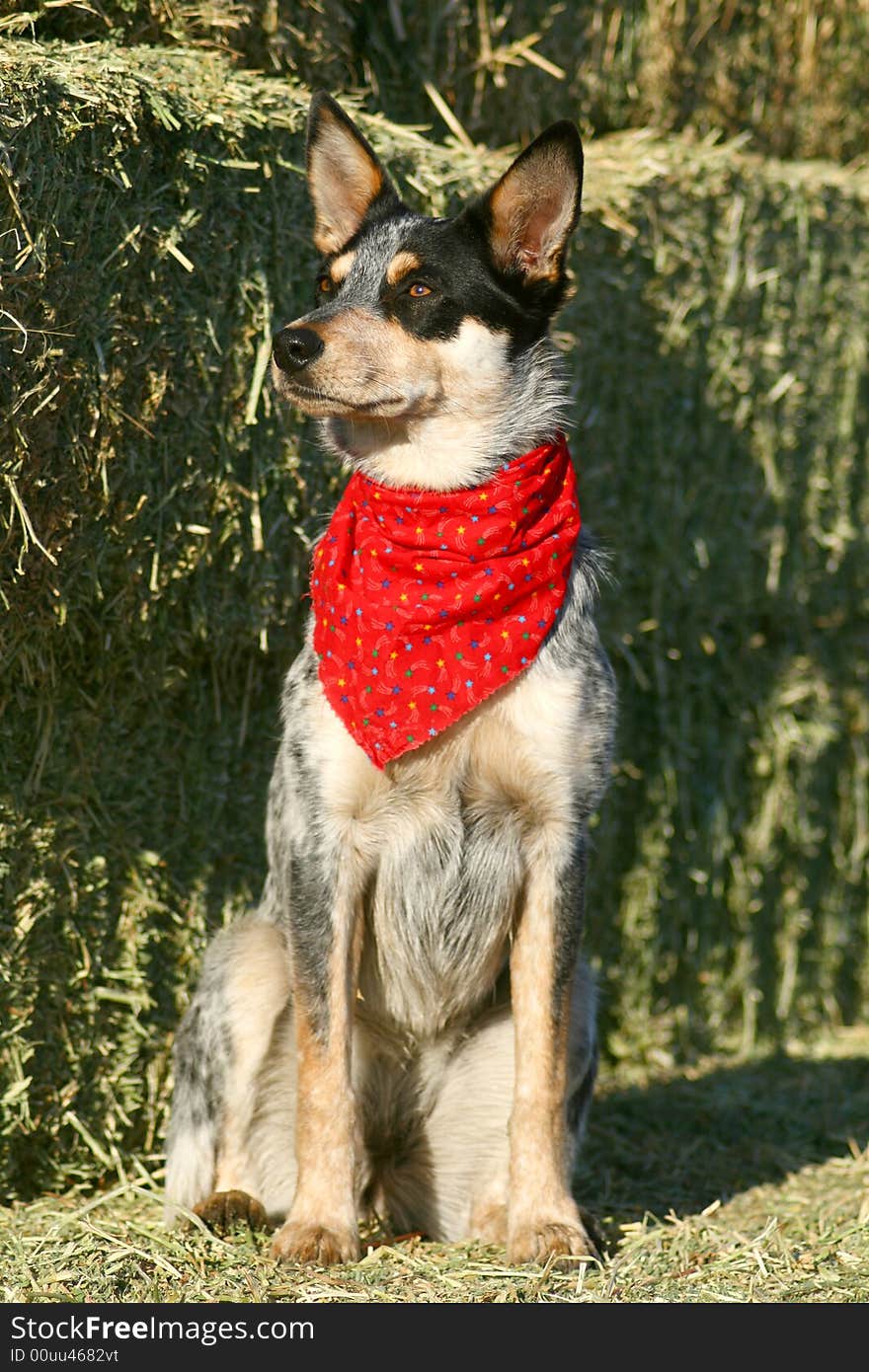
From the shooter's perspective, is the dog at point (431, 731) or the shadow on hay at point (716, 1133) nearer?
the dog at point (431, 731)

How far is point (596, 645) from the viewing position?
3.80 meters

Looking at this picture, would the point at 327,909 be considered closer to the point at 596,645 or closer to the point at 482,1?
the point at 596,645

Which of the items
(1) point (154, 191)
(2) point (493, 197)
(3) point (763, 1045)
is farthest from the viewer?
(3) point (763, 1045)

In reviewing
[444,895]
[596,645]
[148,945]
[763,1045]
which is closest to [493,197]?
[596,645]

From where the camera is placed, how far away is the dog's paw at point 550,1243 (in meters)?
3.45

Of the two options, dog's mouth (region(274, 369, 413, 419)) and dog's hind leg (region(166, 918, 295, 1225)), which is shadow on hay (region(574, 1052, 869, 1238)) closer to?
dog's hind leg (region(166, 918, 295, 1225))

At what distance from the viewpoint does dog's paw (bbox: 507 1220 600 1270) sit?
3.45 metres

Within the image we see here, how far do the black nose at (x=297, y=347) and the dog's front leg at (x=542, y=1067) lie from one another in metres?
1.22

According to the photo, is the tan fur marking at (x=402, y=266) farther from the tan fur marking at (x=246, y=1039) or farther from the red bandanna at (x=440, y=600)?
the tan fur marking at (x=246, y=1039)

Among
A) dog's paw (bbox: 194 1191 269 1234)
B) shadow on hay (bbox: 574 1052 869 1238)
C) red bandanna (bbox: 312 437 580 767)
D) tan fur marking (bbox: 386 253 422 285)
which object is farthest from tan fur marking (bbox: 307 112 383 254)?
shadow on hay (bbox: 574 1052 869 1238)

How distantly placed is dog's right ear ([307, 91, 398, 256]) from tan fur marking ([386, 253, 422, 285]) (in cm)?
A: 37

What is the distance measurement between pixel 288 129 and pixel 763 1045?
352 centimetres

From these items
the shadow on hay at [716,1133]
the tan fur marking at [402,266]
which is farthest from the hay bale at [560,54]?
the shadow on hay at [716,1133]

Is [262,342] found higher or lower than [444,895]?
higher
